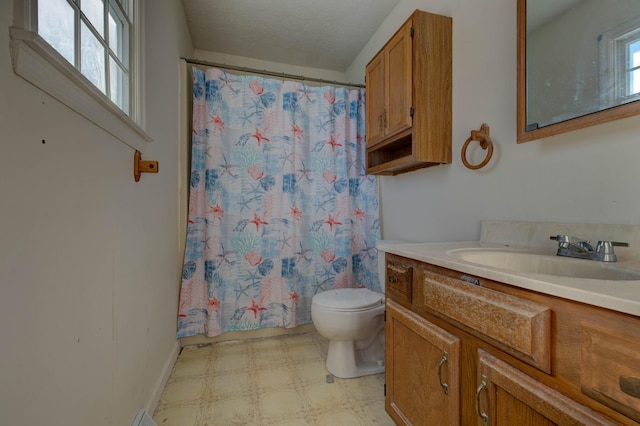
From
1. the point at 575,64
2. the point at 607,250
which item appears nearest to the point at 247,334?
the point at 607,250

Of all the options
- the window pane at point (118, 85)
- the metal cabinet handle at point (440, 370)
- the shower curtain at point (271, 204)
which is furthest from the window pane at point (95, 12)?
the metal cabinet handle at point (440, 370)

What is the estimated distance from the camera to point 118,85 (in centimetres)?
113

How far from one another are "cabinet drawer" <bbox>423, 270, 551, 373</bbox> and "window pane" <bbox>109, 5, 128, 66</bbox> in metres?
1.47

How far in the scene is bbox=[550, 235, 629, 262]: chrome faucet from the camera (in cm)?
80

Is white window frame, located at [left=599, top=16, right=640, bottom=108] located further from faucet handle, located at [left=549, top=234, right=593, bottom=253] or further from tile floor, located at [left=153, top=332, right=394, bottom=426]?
tile floor, located at [left=153, top=332, right=394, bottom=426]

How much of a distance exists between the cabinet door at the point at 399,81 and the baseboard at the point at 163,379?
1.83 m

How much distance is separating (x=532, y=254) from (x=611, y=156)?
372mm

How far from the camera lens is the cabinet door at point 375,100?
1.76 m

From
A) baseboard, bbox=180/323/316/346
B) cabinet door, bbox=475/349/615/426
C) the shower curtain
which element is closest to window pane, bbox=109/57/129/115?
the shower curtain

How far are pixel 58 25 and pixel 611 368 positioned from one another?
1.41 meters

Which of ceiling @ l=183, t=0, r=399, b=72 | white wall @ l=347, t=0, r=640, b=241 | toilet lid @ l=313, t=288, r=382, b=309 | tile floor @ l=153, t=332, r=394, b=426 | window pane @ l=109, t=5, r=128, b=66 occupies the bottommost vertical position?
tile floor @ l=153, t=332, r=394, b=426

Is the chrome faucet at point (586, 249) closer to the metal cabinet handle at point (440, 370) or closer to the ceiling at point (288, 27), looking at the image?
the metal cabinet handle at point (440, 370)

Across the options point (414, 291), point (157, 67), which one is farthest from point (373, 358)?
point (157, 67)

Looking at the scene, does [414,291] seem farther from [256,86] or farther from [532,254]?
[256,86]
